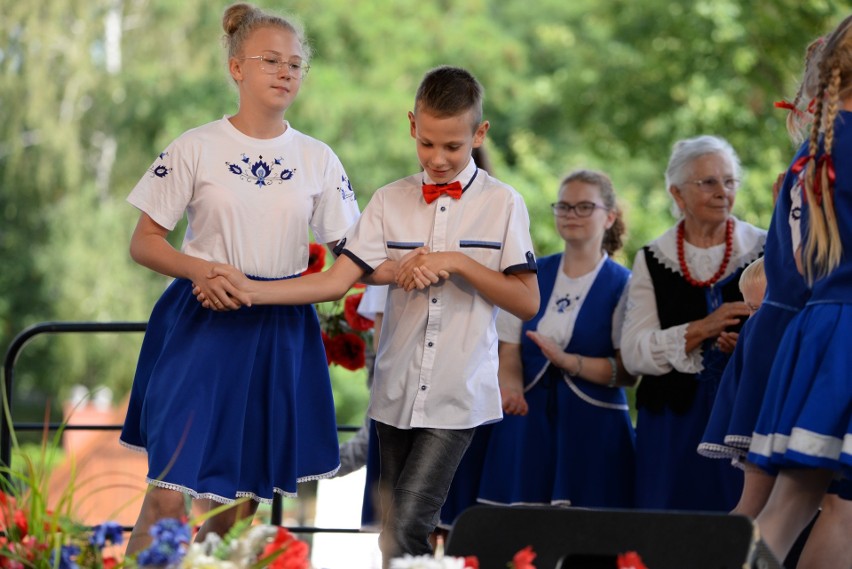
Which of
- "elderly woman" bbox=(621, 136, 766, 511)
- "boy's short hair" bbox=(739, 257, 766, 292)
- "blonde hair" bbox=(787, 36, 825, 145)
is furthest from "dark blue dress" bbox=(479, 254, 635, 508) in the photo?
"blonde hair" bbox=(787, 36, 825, 145)

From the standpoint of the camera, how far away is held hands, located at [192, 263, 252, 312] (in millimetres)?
3104

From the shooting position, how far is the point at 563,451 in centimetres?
410

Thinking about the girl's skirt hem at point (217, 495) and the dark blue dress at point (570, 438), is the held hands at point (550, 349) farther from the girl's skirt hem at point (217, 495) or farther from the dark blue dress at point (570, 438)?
the girl's skirt hem at point (217, 495)

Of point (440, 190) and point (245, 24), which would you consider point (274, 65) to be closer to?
point (245, 24)

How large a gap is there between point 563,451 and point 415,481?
1.12 metres

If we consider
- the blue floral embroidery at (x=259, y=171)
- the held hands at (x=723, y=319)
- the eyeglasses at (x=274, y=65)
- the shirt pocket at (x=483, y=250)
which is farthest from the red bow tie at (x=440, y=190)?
the held hands at (x=723, y=319)

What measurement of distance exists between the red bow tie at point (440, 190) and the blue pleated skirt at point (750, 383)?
2.72ft

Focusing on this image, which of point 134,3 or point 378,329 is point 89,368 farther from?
point 378,329

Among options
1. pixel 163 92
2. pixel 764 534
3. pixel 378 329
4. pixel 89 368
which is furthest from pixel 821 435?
pixel 89 368

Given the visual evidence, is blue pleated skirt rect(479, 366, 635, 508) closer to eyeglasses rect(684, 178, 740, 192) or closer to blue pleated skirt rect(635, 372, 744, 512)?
blue pleated skirt rect(635, 372, 744, 512)

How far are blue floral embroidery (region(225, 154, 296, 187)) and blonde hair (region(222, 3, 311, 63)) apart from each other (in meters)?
0.30

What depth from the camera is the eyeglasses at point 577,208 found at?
4.18 m

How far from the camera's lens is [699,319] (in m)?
3.92

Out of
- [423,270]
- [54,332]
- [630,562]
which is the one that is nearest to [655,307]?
[423,270]
